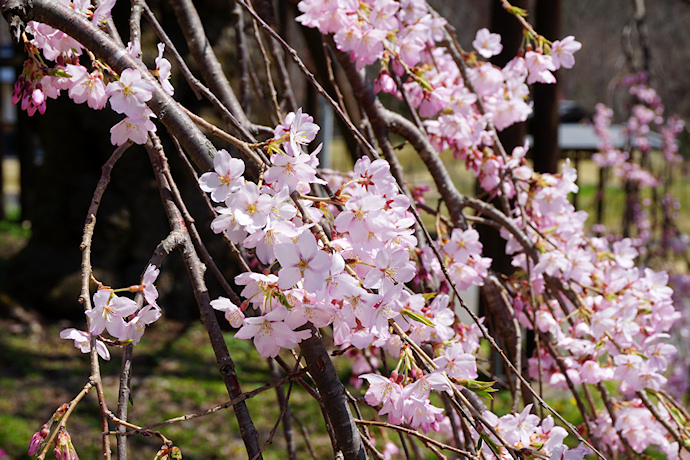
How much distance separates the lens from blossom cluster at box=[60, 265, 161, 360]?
742 mm

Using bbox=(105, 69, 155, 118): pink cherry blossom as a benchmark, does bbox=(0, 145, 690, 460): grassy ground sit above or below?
below

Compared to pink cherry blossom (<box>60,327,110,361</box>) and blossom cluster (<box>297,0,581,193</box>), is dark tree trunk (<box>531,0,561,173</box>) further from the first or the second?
pink cherry blossom (<box>60,327,110,361</box>)

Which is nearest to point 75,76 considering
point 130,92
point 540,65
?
point 130,92

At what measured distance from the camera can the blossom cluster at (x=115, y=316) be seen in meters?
0.74

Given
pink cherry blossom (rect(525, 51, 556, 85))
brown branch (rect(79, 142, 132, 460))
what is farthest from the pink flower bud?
pink cherry blossom (rect(525, 51, 556, 85))

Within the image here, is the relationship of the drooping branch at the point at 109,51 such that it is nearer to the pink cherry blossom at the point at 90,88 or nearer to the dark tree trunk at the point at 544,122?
the pink cherry blossom at the point at 90,88

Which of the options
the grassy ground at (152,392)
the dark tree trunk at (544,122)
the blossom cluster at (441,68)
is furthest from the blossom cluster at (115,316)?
the dark tree trunk at (544,122)

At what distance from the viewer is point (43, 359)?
3.77 metres

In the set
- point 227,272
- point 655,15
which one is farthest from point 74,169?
point 655,15

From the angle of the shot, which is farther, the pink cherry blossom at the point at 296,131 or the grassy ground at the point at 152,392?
the grassy ground at the point at 152,392

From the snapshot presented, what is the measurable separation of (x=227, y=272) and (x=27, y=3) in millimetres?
3417

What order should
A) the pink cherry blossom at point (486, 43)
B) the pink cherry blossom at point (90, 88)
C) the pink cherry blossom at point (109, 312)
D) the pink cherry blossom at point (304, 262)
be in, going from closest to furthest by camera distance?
1. the pink cherry blossom at point (304, 262)
2. the pink cherry blossom at point (109, 312)
3. the pink cherry blossom at point (90, 88)
4. the pink cherry blossom at point (486, 43)

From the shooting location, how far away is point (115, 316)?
2.48 feet

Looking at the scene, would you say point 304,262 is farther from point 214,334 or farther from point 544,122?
point 544,122
